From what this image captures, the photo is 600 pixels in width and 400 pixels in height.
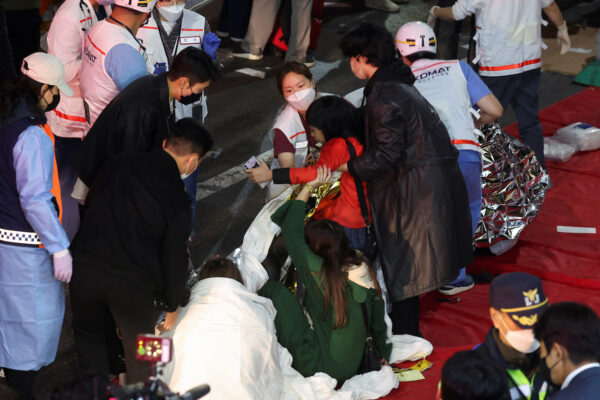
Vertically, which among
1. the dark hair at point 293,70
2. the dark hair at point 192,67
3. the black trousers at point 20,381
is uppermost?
the dark hair at point 192,67

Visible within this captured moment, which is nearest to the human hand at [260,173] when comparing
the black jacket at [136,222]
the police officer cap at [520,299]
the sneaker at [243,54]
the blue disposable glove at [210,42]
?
the black jacket at [136,222]

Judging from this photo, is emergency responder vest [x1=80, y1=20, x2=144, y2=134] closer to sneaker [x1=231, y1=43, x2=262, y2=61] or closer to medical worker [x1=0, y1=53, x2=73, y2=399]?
medical worker [x1=0, y1=53, x2=73, y2=399]

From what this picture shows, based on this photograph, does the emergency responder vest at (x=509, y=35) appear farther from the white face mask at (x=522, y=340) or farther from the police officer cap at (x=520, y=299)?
the white face mask at (x=522, y=340)

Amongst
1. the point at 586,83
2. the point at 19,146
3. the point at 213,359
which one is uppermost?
the point at 19,146

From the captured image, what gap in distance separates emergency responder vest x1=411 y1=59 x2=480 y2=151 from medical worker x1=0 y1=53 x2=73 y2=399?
2.10 meters

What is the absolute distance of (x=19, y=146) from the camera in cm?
370

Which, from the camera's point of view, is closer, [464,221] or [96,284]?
[96,284]

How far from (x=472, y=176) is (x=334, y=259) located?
4.60 feet

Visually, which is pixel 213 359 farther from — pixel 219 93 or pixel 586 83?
pixel 586 83

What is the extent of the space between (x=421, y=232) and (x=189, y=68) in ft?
4.95

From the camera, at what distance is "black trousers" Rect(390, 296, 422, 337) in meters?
4.73

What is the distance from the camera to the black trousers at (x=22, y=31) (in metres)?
7.26

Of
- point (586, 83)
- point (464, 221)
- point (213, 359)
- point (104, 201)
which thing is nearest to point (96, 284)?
point (104, 201)

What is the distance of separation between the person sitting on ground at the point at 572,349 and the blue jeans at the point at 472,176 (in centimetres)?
209
